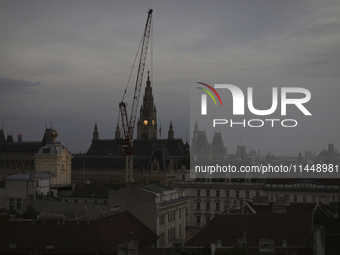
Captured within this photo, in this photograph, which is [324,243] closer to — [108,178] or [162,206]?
[162,206]

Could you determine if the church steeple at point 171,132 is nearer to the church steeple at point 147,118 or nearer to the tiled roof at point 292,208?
the church steeple at point 147,118

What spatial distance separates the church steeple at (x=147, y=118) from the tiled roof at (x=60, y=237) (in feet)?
437

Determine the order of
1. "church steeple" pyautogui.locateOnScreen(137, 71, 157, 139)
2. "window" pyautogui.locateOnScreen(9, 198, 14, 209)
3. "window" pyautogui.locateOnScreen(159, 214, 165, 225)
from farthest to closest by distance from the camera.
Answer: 1. "church steeple" pyautogui.locateOnScreen(137, 71, 157, 139)
2. "window" pyautogui.locateOnScreen(9, 198, 14, 209)
3. "window" pyautogui.locateOnScreen(159, 214, 165, 225)

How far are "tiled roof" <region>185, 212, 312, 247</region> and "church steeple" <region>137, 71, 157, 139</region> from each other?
439 ft

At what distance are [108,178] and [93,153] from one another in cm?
2014

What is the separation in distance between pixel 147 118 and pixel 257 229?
5453 inches

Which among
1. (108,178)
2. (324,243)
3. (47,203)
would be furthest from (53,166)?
(324,243)

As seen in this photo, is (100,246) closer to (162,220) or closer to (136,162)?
(162,220)

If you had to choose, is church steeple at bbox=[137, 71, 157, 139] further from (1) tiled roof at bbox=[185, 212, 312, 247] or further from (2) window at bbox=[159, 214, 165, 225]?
(1) tiled roof at bbox=[185, 212, 312, 247]

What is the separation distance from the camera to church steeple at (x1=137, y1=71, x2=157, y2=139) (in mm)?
183600

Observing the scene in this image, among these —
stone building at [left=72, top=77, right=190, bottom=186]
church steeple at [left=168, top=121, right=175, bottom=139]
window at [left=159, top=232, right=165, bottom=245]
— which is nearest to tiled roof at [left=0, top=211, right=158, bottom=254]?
window at [left=159, top=232, right=165, bottom=245]

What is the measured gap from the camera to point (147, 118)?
606 ft

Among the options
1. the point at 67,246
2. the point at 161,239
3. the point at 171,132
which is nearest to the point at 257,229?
the point at 161,239

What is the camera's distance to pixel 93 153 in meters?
154
